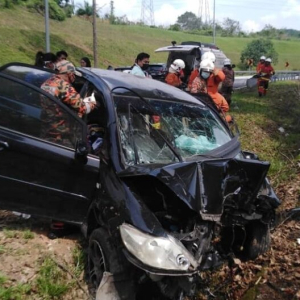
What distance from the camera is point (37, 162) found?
12.8 feet

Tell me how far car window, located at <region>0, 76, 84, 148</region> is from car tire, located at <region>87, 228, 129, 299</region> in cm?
89

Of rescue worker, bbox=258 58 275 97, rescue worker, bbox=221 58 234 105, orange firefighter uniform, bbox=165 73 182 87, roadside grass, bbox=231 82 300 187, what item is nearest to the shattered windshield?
roadside grass, bbox=231 82 300 187

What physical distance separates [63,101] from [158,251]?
79.2 inches

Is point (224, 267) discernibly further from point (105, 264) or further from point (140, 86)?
point (140, 86)

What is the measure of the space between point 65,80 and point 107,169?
1.35 metres

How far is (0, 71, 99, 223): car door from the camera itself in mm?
3861

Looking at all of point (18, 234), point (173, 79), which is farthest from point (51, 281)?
point (173, 79)

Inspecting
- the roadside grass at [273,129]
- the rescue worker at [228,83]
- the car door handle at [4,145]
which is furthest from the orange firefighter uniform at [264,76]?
the car door handle at [4,145]

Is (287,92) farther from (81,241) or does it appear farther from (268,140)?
(81,241)

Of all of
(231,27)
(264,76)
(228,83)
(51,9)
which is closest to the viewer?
(228,83)

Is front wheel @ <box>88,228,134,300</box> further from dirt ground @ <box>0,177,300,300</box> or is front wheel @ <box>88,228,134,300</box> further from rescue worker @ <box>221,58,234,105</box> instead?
rescue worker @ <box>221,58,234,105</box>

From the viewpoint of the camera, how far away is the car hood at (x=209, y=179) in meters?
3.22

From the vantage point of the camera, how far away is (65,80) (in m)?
4.56

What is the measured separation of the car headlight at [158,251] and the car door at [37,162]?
932 millimetres
